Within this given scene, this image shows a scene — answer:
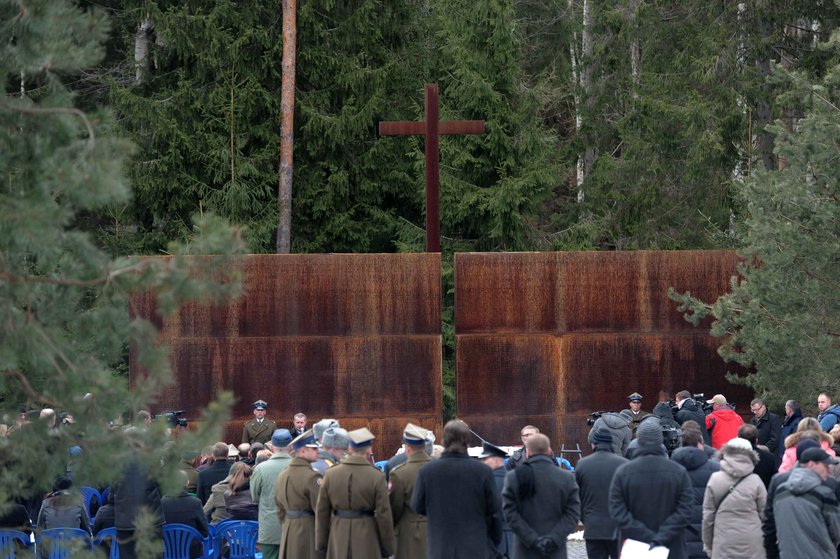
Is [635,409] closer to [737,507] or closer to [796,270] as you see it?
[796,270]

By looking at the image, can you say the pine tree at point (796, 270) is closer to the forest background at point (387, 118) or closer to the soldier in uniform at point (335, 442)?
the forest background at point (387, 118)

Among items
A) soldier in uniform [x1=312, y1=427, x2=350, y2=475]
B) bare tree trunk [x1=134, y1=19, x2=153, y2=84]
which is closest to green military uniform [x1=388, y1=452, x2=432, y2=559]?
soldier in uniform [x1=312, y1=427, x2=350, y2=475]

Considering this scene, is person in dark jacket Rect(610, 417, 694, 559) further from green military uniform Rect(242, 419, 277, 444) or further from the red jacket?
green military uniform Rect(242, 419, 277, 444)

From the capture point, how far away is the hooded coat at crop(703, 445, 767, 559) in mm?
8867

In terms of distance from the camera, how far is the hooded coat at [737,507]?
8.87 m

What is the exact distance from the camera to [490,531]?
884 cm

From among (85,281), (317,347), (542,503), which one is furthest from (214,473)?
(85,281)

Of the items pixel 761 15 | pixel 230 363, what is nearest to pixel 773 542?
pixel 230 363

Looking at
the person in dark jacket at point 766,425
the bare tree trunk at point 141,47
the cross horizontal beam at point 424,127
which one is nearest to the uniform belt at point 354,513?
the person in dark jacket at point 766,425

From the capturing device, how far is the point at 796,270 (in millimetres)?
15438

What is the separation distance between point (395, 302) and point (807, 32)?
1217cm

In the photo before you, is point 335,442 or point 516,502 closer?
point 516,502

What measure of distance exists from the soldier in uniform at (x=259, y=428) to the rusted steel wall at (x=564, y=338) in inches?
106

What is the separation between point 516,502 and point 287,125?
15856mm
